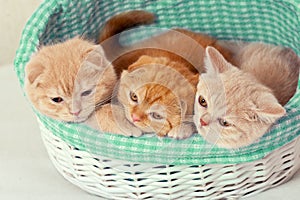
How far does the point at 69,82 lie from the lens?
0.89 m

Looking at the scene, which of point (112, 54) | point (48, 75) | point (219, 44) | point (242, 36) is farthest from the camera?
point (242, 36)

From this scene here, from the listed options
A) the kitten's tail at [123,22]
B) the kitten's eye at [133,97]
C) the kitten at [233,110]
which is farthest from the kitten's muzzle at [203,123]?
the kitten's tail at [123,22]

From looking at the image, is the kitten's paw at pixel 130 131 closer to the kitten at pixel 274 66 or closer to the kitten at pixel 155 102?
the kitten at pixel 155 102

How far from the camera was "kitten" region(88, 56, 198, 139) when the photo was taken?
0.88m

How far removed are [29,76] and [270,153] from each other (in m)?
0.37

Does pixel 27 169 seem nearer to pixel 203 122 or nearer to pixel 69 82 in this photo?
pixel 69 82

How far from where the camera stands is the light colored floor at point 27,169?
3.20ft

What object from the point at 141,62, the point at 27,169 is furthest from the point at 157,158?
the point at 27,169

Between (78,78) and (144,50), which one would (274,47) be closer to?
(144,50)

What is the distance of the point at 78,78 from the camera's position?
2.95 ft

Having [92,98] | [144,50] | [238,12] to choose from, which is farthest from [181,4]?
[92,98]

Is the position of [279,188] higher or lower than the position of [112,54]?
lower

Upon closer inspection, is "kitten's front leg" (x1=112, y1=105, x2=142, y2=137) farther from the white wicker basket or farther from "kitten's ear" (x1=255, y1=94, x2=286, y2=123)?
"kitten's ear" (x1=255, y1=94, x2=286, y2=123)

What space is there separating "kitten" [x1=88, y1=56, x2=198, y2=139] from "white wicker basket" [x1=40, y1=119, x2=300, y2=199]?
55 millimetres
